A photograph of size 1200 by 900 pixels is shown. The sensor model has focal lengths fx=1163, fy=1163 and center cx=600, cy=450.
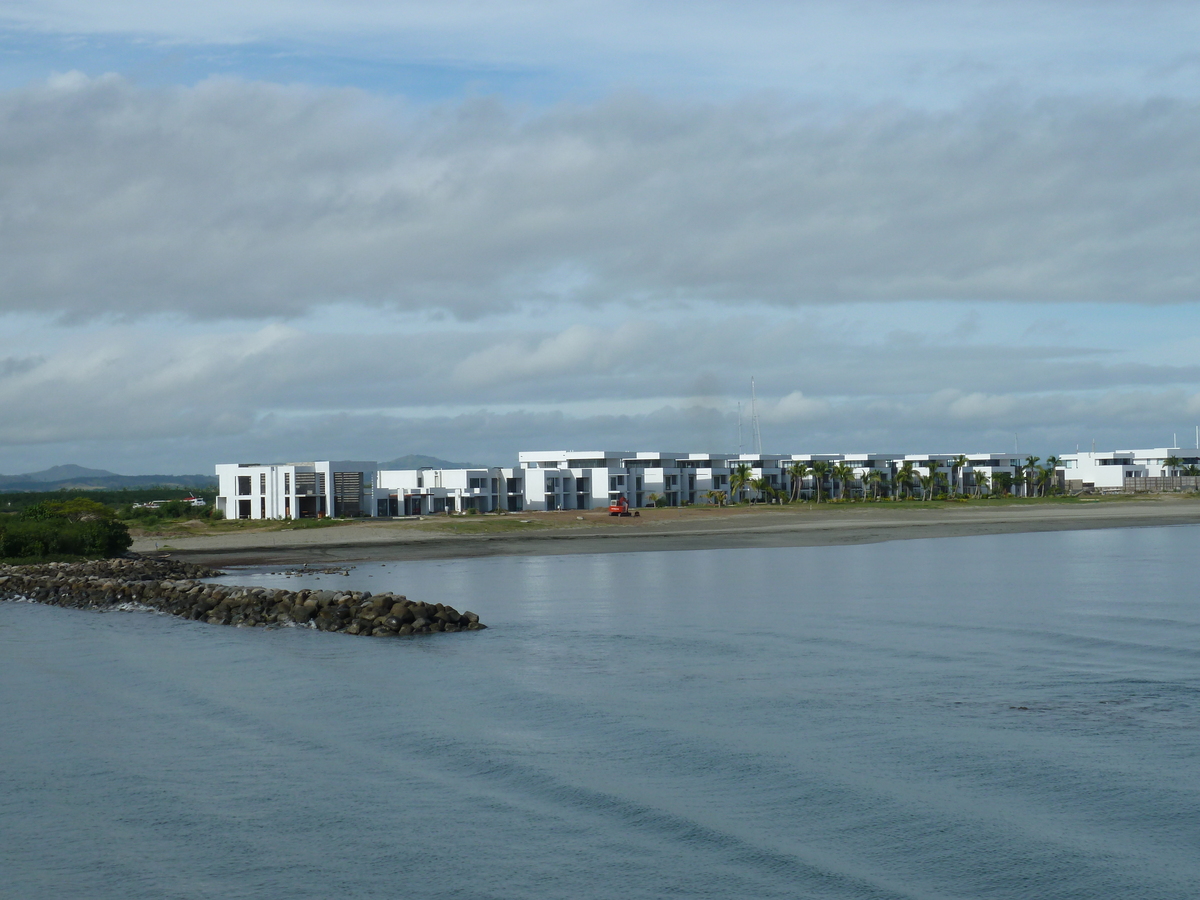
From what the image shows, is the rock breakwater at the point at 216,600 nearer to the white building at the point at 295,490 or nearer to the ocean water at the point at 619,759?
the ocean water at the point at 619,759

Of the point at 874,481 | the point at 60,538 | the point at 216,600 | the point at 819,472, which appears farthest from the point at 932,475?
the point at 216,600

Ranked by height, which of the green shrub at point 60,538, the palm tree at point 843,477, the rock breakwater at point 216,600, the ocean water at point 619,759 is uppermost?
the palm tree at point 843,477

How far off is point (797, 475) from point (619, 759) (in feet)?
Result: 442

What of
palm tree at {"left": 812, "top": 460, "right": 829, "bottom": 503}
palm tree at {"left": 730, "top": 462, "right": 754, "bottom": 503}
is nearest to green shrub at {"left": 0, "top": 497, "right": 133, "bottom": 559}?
palm tree at {"left": 730, "top": 462, "right": 754, "bottom": 503}

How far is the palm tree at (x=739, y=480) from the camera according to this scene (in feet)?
460

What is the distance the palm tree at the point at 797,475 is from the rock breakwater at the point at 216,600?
339ft

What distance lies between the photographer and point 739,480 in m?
140

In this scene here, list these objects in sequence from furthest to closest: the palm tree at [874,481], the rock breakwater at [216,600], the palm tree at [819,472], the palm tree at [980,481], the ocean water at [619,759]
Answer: the palm tree at [980,481], the palm tree at [874,481], the palm tree at [819,472], the rock breakwater at [216,600], the ocean water at [619,759]

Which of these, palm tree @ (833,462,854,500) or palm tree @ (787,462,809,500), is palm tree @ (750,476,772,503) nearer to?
palm tree @ (787,462,809,500)

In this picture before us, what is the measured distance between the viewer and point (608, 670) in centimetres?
2627

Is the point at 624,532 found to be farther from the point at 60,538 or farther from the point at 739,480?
the point at 739,480

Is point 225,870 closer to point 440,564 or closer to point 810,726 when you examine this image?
point 810,726

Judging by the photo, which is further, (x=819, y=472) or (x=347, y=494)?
(x=819, y=472)

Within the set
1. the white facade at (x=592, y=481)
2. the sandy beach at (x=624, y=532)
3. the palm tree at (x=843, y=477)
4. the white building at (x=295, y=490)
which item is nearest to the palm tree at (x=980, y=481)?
the white facade at (x=592, y=481)
